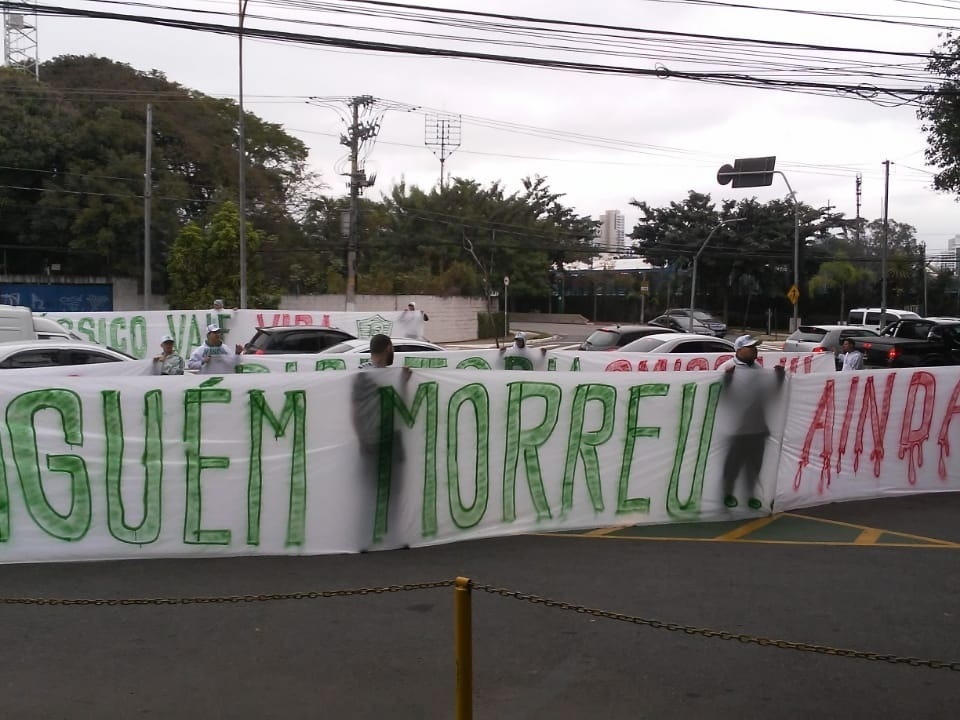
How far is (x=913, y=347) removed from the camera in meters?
22.4

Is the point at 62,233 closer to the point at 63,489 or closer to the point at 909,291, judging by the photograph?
the point at 63,489

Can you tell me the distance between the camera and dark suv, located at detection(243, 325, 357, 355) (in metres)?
18.0

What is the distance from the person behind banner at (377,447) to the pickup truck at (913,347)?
16.6 metres

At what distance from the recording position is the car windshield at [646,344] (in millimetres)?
17391

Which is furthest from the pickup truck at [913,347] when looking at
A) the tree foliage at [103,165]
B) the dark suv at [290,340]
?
the tree foliage at [103,165]

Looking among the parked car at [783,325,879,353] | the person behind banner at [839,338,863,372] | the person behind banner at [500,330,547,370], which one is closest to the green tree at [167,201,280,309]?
the parked car at [783,325,879,353]

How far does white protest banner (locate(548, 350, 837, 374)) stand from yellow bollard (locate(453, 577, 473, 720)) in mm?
10951

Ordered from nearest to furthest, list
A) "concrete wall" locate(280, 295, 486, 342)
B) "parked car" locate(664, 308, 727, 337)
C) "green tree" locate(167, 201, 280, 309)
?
"green tree" locate(167, 201, 280, 309) → "concrete wall" locate(280, 295, 486, 342) → "parked car" locate(664, 308, 727, 337)

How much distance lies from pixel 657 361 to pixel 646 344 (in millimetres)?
1836

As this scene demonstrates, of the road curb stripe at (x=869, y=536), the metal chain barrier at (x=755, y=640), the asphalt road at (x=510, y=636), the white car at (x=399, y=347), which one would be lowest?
the asphalt road at (x=510, y=636)

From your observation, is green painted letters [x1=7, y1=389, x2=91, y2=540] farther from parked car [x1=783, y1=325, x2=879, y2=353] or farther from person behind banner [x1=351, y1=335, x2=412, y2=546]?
parked car [x1=783, y1=325, x2=879, y2=353]

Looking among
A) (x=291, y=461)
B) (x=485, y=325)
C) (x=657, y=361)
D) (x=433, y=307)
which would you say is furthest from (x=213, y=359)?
(x=485, y=325)

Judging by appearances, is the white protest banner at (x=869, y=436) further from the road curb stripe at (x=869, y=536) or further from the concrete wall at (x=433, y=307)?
the concrete wall at (x=433, y=307)

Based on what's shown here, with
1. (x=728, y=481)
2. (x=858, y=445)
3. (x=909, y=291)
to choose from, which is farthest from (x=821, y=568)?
(x=909, y=291)
